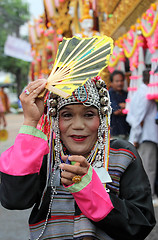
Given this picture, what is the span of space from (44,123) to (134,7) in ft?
10.8

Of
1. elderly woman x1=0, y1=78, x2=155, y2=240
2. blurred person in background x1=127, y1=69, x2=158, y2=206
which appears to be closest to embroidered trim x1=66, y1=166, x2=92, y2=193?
elderly woman x1=0, y1=78, x2=155, y2=240

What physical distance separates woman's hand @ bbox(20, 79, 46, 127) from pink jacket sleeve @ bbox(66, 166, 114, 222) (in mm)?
316

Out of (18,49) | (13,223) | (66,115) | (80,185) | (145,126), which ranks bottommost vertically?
(13,223)

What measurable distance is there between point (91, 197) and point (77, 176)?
0.10 m

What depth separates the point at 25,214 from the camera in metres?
1.56

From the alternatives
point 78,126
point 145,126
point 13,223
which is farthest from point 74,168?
point 145,126

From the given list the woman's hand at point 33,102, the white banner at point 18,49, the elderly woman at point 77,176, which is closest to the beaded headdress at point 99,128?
the elderly woman at point 77,176

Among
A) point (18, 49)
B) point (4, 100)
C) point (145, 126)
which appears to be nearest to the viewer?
point (145, 126)

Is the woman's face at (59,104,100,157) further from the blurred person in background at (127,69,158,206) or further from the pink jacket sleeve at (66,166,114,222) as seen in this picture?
the blurred person in background at (127,69,158,206)

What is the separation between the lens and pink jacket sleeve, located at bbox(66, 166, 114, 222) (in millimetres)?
1051

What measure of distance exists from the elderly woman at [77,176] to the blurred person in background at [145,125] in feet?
7.54

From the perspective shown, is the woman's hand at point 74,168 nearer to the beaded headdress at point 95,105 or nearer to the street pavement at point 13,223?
the beaded headdress at point 95,105

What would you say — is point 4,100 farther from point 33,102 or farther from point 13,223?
point 33,102

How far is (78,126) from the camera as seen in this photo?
1222 millimetres
